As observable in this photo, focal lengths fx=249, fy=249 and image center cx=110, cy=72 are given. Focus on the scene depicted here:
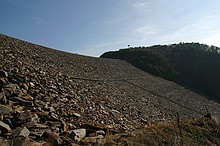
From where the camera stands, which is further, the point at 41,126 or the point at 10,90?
the point at 10,90

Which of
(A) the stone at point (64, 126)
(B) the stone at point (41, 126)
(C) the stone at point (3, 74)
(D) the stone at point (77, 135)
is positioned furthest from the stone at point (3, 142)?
(C) the stone at point (3, 74)

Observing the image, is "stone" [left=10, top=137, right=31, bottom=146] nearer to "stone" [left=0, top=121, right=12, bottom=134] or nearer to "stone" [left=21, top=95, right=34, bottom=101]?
"stone" [left=0, top=121, right=12, bottom=134]

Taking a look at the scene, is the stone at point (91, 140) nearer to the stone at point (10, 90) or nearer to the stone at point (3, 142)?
the stone at point (3, 142)

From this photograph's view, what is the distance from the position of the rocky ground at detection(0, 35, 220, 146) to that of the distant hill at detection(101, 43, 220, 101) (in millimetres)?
13773

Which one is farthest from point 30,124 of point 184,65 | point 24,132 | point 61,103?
point 184,65

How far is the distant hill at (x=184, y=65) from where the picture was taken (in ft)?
100

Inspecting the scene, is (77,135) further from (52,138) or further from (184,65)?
(184,65)

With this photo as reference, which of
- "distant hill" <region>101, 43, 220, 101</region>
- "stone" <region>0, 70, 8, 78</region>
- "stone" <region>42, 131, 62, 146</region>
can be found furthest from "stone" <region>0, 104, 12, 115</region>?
"distant hill" <region>101, 43, 220, 101</region>

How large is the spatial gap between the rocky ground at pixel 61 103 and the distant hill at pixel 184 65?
13.8 metres

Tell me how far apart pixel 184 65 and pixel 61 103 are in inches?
1140

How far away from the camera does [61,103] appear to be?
9.52 m

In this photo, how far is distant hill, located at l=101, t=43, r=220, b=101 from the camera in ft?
100

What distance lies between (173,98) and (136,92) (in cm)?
476

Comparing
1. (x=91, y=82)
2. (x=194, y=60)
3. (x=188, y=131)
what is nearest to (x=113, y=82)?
(x=91, y=82)
